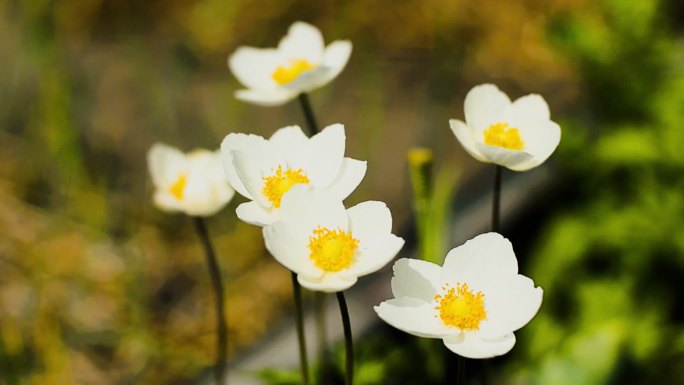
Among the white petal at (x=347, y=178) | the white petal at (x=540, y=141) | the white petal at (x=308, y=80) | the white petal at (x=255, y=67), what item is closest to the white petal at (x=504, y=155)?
the white petal at (x=540, y=141)

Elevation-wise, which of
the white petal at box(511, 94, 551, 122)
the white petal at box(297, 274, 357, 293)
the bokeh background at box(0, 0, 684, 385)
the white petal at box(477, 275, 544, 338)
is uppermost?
the white petal at box(511, 94, 551, 122)

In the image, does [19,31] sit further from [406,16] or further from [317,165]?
[317,165]

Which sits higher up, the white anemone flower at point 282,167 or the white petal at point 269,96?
the white anemone flower at point 282,167

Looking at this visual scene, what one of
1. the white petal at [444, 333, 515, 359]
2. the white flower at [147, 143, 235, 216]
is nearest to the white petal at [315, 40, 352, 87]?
the white flower at [147, 143, 235, 216]

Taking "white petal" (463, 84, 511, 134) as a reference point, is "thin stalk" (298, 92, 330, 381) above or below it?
below

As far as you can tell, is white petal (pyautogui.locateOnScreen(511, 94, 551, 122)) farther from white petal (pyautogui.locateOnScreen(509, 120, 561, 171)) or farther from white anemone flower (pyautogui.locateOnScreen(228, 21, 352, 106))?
white anemone flower (pyautogui.locateOnScreen(228, 21, 352, 106))

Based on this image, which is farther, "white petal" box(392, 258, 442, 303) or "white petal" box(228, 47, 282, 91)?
"white petal" box(228, 47, 282, 91)

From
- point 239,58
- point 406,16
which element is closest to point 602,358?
point 239,58

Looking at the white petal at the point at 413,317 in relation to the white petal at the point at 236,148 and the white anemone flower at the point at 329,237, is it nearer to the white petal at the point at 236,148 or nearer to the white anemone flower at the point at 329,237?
the white anemone flower at the point at 329,237
